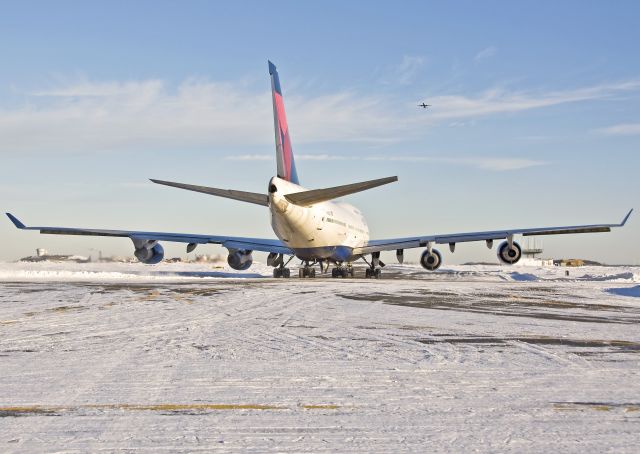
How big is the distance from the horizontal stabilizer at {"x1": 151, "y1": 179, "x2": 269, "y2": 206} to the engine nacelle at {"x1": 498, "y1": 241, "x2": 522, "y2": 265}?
15542 mm

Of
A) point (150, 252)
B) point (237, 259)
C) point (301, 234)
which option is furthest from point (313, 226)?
point (150, 252)

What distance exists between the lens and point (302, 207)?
3722 cm

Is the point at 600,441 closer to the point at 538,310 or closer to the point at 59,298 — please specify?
the point at 538,310

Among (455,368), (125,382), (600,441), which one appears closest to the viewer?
(600,441)

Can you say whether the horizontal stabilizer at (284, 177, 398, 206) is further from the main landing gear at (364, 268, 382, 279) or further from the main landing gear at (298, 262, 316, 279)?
the main landing gear at (364, 268, 382, 279)

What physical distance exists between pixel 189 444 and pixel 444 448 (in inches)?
72.2

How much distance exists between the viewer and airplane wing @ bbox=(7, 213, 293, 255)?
41344 mm

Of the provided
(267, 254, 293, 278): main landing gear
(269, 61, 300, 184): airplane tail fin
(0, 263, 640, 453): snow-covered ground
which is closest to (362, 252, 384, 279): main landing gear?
(267, 254, 293, 278): main landing gear

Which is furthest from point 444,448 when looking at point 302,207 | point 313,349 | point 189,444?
point 302,207

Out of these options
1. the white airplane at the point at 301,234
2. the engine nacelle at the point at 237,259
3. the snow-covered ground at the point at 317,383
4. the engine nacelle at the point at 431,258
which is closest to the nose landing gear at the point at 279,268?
the white airplane at the point at 301,234

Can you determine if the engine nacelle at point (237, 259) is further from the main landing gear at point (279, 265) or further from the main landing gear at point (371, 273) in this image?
the main landing gear at point (371, 273)

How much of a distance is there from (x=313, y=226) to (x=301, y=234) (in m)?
0.85

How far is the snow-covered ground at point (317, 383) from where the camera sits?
5.09 m

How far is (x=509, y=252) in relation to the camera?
136ft
